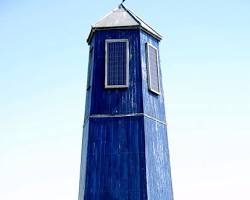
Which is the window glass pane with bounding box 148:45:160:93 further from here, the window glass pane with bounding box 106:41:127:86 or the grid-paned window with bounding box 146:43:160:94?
the window glass pane with bounding box 106:41:127:86

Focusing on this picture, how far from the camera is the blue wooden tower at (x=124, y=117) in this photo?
14062 millimetres

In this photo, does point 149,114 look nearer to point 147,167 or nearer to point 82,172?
point 147,167

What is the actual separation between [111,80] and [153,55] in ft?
8.73

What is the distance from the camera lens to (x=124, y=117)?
15125 mm

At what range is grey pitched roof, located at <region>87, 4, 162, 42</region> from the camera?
16.8 m

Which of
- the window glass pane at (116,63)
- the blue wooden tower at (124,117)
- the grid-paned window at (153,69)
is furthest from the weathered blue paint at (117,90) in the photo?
the grid-paned window at (153,69)

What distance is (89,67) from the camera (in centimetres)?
1750

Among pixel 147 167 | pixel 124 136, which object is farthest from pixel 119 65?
pixel 147 167

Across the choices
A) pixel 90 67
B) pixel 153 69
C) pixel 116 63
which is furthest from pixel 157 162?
pixel 90 67

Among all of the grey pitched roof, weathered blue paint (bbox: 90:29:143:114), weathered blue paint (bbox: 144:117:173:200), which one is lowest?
weathered blue paint (bbox: 144:117:173:200)

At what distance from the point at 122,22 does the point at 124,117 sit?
486 centimetres

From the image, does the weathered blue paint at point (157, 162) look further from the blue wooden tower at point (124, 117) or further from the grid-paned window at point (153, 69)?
the grid-paned window at point (153, 69)

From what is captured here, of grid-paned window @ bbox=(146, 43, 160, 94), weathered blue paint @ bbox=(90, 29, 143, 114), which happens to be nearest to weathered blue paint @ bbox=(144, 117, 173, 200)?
weathered blue paint @ bbox=(90, 29, 143, 114)

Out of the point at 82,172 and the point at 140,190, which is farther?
the point at 82,172
